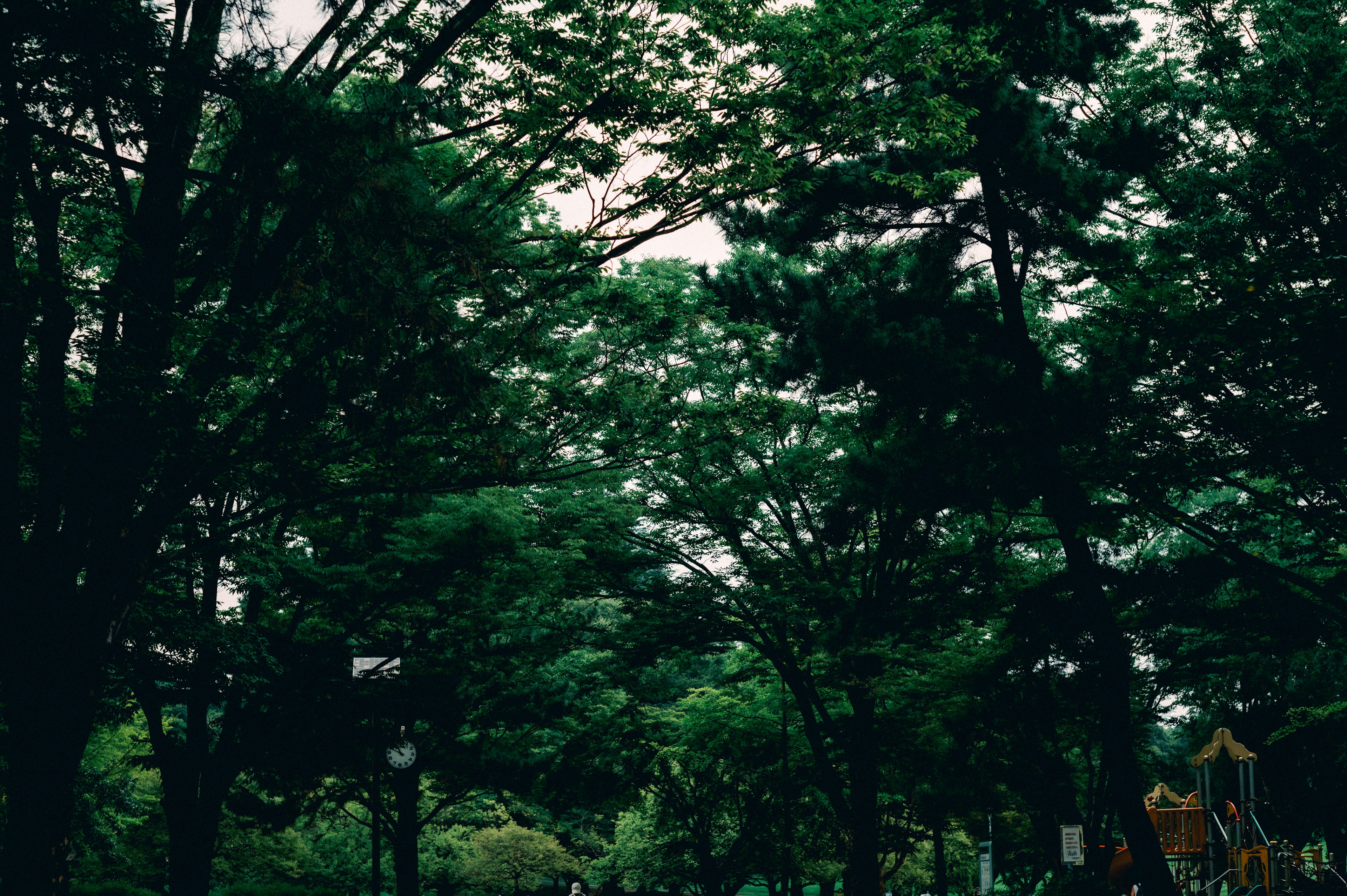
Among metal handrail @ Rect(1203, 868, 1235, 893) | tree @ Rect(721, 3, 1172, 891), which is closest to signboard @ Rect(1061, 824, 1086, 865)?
metal handrail @ Rect(1203, 868, 1235, 893)

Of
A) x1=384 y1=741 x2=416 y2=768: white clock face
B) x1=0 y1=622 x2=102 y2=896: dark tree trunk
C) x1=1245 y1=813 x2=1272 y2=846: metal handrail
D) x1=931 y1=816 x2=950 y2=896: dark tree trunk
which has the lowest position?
x1=931 y1=816 x2=950 y2=896: dark tree trunk

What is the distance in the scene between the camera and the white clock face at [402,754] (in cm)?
1878

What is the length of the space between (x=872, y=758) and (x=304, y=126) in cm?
1494

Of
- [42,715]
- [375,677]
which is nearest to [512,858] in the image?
[375,677]

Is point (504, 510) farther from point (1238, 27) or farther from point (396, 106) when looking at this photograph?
point (1238, 27)

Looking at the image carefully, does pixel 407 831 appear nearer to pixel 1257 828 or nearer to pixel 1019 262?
pixel 1257 828

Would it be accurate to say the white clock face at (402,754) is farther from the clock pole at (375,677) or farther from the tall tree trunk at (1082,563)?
the tall tree trunk at (1082,563)

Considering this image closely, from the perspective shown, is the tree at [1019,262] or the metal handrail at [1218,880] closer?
the tree at [1019,262]

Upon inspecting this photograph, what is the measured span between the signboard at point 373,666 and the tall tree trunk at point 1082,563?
10.1 m

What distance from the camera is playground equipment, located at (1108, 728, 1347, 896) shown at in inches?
525

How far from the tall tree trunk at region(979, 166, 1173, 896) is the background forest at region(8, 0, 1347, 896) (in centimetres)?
7

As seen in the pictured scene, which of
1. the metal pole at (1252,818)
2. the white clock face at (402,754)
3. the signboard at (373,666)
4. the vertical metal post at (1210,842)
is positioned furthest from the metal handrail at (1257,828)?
the white clock face at (402,754)

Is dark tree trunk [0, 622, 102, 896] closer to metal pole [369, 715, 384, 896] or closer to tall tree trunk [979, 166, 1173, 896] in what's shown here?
metal pole [369, 715, 384, 896]

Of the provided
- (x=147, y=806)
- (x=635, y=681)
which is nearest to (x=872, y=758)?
(x=635, y=681)
